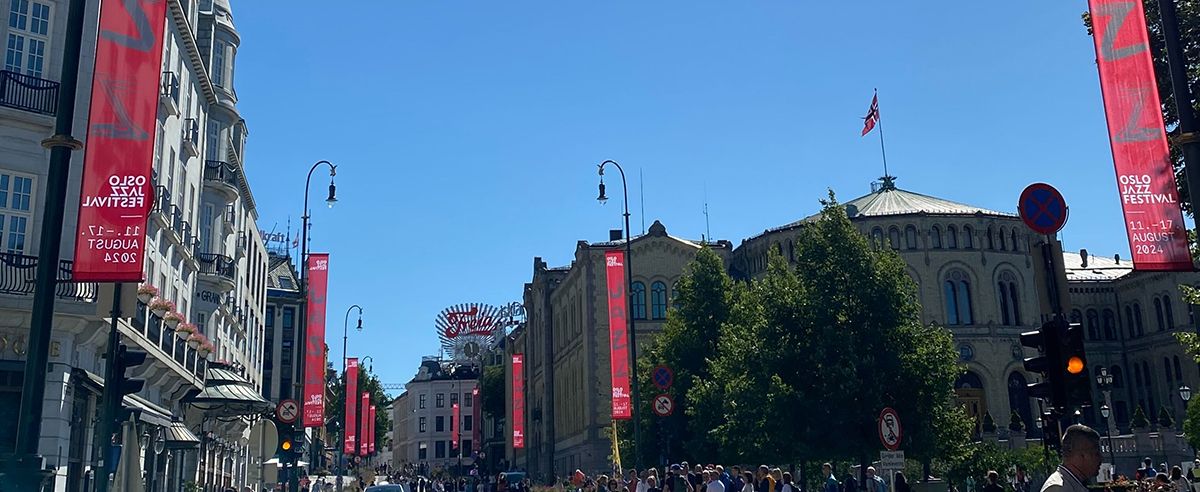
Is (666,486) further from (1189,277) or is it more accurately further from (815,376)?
(1189,277)

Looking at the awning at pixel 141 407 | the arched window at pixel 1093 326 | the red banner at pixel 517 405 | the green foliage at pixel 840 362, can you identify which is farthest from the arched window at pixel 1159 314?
the awning at pixel 141 407

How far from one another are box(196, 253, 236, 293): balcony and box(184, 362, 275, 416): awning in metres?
3.08

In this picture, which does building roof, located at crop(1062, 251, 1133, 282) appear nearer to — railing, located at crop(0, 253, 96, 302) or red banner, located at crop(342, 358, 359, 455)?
red banner, located at crop(342, 358, 359, 455)

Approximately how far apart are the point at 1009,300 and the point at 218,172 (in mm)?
47564

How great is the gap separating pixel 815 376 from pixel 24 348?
64.8 feet

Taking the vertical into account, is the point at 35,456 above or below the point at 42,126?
below

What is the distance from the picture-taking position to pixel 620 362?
A: 3625 centimetres

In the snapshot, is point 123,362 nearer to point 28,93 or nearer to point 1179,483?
point 28,93

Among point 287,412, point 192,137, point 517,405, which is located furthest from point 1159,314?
point 192,137

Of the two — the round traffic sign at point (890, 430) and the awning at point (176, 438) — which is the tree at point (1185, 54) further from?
the awning at point (176, 438)

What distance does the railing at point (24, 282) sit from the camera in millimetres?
18172

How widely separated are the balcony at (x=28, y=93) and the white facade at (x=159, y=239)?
2 cm

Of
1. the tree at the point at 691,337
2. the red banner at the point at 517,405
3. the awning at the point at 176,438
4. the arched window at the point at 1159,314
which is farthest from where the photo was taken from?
the arched window at the point at 1159,314

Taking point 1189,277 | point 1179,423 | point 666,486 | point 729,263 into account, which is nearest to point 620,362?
point 666,486
